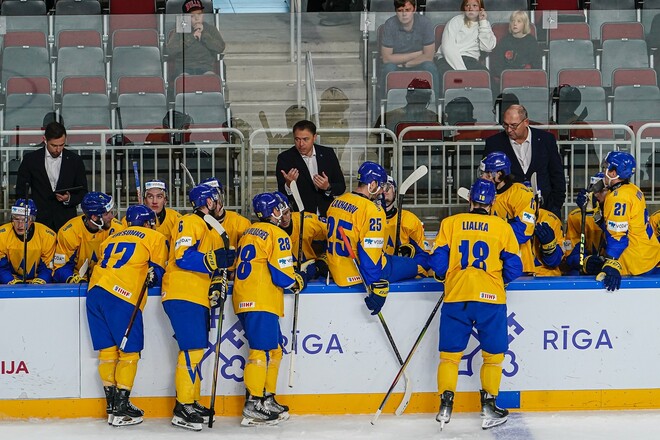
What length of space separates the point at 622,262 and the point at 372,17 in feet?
8.77

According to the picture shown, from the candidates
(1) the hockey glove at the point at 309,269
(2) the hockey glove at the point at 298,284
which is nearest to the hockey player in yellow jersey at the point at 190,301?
(2) the hockey glove at the point at 298,284

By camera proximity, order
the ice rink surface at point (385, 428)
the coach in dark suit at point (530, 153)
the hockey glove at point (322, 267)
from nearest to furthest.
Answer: the ice rink surface at point (385, 428) → the hockey glove at point (322, 267) → the coach in dark suit at point (530, 153)

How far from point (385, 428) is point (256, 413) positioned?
657mm

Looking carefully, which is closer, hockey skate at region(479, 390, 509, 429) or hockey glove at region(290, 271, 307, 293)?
hockey skate at region(479, 390, 509, 429)

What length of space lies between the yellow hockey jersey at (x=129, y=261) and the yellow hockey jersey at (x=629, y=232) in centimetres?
233

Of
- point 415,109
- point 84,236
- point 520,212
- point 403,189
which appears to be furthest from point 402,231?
point 84,236

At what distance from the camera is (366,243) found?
6191mm

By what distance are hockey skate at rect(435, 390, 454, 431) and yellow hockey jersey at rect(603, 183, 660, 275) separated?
115 centimetres

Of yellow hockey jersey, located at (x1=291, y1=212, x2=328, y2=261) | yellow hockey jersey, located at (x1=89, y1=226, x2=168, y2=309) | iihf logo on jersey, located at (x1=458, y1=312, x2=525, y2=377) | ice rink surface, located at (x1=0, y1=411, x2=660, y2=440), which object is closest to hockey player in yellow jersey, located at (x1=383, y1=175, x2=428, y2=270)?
yellow hockey jersey, located at (x1=291, y1=212, x2=328, y2=261)

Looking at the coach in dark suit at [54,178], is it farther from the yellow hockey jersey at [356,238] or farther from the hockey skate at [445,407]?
the hockey skate at [445,407]

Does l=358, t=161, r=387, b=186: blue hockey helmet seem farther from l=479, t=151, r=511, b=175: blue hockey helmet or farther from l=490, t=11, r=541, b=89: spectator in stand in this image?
l=490, t=11, r=541, b=89: spectator in stand

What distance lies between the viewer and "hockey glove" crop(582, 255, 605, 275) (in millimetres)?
6527

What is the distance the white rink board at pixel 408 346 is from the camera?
629cm

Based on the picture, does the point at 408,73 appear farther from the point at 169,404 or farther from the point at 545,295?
the point at 169,404
